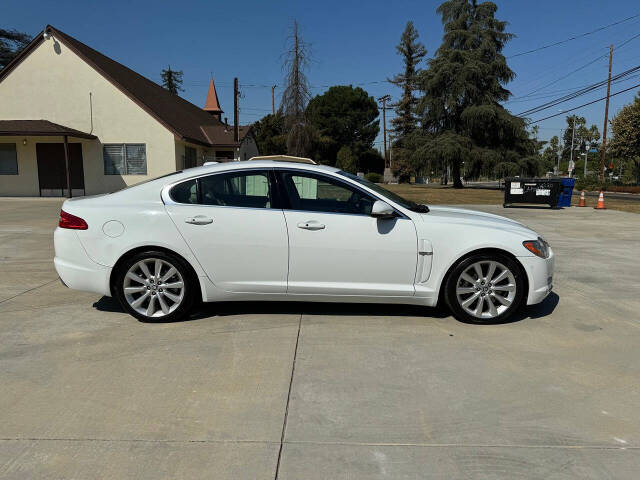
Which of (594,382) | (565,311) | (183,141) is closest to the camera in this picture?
(594,382)

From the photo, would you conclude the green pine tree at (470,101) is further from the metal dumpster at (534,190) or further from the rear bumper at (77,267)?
the rear bumper at (77,267)

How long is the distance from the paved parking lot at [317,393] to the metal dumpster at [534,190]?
13737 millimetres

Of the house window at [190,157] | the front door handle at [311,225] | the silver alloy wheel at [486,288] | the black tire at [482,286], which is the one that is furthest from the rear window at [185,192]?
the house window at [190,157]

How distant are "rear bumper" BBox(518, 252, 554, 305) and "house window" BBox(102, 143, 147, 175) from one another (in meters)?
22.2

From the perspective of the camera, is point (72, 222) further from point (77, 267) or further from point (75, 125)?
point (75, 125)

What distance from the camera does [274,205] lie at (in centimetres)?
461

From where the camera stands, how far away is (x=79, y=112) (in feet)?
76.7

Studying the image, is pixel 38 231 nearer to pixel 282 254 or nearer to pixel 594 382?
pixel 282 254

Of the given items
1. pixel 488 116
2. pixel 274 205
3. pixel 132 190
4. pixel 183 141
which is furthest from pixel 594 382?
pixel 488 116

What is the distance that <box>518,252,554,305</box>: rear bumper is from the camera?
4.59m

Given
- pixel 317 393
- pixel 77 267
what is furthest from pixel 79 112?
pixel 317 393

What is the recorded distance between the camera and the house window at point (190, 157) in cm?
2618

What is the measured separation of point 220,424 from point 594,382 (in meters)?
2.66

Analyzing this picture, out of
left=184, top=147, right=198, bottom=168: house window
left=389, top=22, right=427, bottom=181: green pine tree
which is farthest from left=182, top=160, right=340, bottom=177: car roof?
left=389, top=22, right=427, bottom=181: green pine tree
